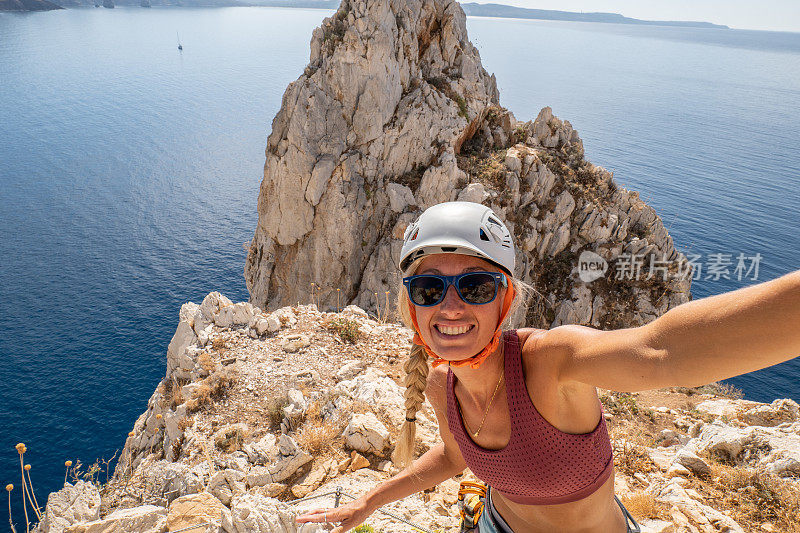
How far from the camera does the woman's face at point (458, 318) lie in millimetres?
2676

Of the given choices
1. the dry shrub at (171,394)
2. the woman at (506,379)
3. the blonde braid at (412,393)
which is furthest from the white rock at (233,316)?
the woman at (506,379)

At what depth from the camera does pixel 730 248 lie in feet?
160

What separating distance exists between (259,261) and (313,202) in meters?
7.24

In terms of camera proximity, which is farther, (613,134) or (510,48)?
(510,48)

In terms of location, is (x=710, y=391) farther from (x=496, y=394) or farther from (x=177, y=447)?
(x=496, y=394)

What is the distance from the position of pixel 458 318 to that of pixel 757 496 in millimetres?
6770

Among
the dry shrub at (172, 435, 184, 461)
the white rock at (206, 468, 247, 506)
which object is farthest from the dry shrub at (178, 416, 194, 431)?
the white rock at (206, 468, 247, 506)

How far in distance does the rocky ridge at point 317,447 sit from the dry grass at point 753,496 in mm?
18

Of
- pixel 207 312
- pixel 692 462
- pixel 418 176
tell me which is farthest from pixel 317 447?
pixel 418 176

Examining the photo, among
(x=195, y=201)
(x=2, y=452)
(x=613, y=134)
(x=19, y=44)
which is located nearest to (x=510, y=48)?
(x=613, y=134)

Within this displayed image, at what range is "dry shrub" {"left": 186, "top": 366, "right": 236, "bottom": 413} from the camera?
9.52 metres

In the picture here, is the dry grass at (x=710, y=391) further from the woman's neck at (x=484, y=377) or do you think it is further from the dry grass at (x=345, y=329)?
the woman's neck at (x=484, y=377)

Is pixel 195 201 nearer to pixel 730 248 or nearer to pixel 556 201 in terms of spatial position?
pixel 556 201

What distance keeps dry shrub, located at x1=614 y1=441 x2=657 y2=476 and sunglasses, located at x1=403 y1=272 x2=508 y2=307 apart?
241 inches
